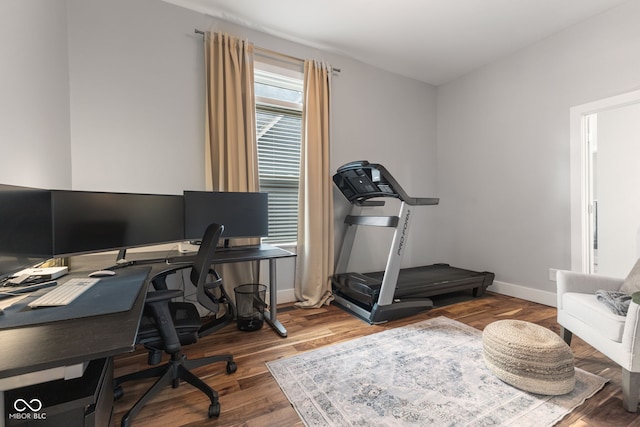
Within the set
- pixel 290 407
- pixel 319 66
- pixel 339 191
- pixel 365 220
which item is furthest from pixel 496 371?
pixel 319 66

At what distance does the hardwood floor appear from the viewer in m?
1.42

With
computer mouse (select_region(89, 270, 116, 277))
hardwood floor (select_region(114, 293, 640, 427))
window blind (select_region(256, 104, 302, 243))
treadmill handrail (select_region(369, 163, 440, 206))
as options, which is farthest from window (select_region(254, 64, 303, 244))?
computer mouse (select_region(89, 270, 116, 277))

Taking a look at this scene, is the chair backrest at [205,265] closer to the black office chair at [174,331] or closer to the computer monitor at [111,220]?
the black office chair at [174,331]

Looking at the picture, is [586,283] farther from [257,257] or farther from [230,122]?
[230,122]

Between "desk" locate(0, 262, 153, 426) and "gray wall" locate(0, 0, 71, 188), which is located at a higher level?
"gray wall" locate(0, 0, 71, 188)

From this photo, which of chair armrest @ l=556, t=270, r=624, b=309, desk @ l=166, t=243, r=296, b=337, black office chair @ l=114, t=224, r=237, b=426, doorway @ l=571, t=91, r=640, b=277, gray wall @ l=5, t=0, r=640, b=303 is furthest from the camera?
doorway @ l=571, t=91, r=640, b=277

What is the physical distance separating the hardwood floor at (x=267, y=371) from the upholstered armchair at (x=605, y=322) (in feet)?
0.61

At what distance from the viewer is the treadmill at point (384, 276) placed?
101 inches

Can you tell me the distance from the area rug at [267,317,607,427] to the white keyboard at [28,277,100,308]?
45.0 inches

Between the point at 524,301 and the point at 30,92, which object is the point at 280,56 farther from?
the point at 524,301

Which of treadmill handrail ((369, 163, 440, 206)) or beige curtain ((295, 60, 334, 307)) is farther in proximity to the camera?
beige curtain ((295, 60, 334, 307))

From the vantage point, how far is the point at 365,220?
296 cm

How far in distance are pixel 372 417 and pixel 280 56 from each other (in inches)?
123

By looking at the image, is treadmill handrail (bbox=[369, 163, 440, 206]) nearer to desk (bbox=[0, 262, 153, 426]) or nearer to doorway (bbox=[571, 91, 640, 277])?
doorway (bbox=[571, 91, 640, 277])
